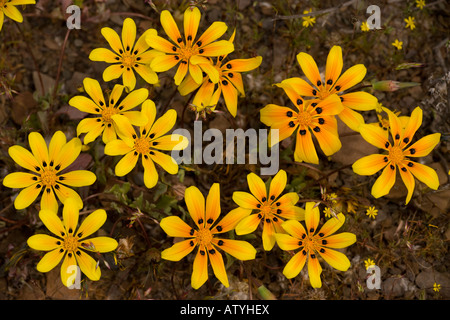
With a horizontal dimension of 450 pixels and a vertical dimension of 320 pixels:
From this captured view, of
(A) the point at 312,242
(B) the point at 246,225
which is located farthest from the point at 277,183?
(A) the point at 312,242

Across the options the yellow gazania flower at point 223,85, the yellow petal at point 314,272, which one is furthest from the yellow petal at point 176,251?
the yellow gazania flower at point 223,85

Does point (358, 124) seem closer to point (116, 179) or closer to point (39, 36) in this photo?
point (116, 179)

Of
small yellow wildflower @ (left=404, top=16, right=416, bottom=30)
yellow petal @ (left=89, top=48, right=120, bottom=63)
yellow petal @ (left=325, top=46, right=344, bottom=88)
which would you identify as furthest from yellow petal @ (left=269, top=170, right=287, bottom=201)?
small yellow wildflower @ (left=404, top=16, right=416, bottom=30)

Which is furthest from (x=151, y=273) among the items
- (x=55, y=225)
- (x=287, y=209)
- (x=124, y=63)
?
(x=124, y=63)

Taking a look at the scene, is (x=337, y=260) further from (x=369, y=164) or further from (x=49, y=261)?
(x=49, y=261)

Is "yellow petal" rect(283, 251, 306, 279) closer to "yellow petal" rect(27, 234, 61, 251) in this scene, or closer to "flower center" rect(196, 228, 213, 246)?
"flower center" rect(196, 228, 213, 246)

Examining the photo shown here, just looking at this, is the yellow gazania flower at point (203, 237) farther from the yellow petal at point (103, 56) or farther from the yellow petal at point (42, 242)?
the yellow petal at point (103, 56)
